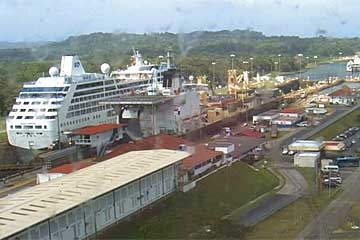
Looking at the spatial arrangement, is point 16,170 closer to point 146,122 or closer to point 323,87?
point 146,122

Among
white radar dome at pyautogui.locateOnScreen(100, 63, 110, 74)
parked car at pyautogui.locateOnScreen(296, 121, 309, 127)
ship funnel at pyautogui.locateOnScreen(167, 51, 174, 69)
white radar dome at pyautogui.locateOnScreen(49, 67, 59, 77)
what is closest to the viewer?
white radar dome at pyautogui.locateOnScreen(49, 67, 59, 77)

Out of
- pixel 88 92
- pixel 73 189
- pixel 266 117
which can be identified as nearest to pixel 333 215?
pixel 73 189

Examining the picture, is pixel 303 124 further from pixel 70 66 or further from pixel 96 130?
pixel 70 66

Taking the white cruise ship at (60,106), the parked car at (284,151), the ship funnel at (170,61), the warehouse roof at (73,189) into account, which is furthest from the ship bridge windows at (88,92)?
the warehouse roof at (73,189)

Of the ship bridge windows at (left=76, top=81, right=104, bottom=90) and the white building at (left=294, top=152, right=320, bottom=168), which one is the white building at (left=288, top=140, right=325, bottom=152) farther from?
the ship bridge windows at (left=76, top=81, right=104, bottom=90)

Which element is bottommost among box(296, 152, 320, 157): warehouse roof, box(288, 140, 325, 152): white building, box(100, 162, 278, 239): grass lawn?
box(100, 162, 278, 239): grass lawn

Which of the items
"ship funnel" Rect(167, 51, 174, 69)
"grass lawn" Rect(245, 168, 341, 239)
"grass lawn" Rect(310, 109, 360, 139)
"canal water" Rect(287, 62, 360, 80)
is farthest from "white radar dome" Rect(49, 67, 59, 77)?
"canal water" Rect(287, 62, 360, 80)

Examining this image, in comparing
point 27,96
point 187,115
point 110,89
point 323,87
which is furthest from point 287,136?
point 323,87

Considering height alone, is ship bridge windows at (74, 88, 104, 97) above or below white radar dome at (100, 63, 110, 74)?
below
